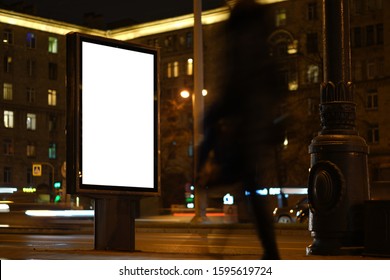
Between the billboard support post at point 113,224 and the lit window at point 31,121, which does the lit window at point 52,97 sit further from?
the billboard support post at point 113,224

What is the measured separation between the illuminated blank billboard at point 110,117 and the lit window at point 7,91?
67660 mm

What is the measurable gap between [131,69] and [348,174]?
8.26 ft

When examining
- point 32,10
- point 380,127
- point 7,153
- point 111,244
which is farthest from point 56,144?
point 111,244

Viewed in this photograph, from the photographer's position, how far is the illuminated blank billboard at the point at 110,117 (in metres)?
8.69

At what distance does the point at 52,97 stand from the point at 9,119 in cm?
560

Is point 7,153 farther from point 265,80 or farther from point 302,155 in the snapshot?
point 265,80

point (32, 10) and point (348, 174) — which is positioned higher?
point (32, 10)

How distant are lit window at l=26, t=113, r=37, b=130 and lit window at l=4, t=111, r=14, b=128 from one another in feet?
5.59

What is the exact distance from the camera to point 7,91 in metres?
75.4

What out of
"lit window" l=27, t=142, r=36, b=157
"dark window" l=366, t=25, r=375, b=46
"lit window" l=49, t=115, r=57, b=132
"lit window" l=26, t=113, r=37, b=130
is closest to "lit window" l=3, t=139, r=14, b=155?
"lit window" l=27, t=142, r=36, b=157

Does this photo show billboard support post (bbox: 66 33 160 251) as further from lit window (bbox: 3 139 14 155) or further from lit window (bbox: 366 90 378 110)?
lit window (bbox: 3 139 14 155)

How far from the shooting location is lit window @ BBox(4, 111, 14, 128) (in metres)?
75.2

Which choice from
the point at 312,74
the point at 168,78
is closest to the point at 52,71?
the point at 168,78

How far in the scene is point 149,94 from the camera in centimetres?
937
